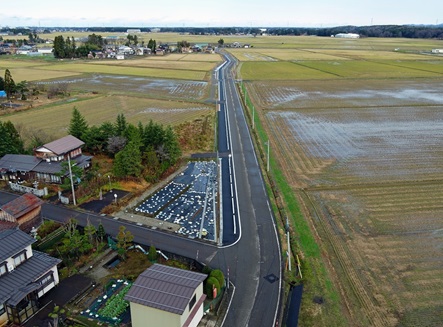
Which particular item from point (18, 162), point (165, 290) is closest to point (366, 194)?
point (165, 290)

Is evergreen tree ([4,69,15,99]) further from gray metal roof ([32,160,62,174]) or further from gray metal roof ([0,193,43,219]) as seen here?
gray metal roof ([0,193,43,219])

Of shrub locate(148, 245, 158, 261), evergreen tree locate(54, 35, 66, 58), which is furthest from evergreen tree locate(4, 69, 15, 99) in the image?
evergreen tree locate(54, 35, 66, 58)

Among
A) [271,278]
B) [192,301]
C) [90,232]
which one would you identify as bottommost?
[271,278]

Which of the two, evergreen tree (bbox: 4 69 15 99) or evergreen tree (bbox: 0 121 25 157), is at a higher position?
evergreen tree (bbox: 4 69 15 99)

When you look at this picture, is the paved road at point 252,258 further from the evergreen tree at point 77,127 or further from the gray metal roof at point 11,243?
the evergreen tree at point 77,127

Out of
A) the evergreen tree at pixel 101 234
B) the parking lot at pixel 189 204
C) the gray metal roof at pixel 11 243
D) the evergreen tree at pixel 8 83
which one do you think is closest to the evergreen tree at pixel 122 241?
the evergreen tree at pixel 101 234

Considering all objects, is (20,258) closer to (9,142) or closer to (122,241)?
(122,241)
